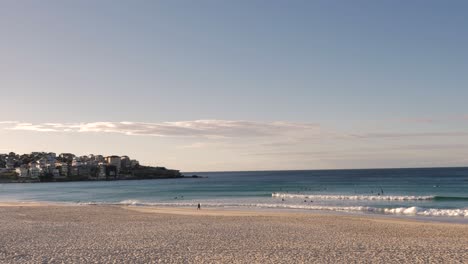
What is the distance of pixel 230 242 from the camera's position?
66.2 ft

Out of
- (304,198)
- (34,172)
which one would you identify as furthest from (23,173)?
(304,198)

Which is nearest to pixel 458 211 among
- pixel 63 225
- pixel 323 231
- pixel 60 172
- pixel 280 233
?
pixel 323 231

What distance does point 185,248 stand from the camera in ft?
60.7

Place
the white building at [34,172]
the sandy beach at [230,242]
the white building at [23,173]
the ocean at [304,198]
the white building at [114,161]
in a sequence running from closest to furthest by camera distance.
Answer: the sandy beach at [230,242] → the ocean at [304,198] → the white building at [34,172] → the white building at [23,173] → the white building at [114,161]

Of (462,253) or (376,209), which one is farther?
(376,209)

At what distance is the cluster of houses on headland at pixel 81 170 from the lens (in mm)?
154000

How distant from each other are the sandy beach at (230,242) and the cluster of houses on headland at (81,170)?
136240 mm

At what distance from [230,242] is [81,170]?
155937 millimetres

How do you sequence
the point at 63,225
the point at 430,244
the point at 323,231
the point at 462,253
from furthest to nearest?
the point at 63,225 < the point at 323,231 < the point at 430,244 < the point at 462,253

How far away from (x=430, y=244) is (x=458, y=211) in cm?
1957

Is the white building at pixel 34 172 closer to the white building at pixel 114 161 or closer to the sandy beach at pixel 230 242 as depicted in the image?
the white building at pixel 114 161

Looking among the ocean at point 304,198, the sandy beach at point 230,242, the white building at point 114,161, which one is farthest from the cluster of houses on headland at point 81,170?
the sandy beach at point 230,242

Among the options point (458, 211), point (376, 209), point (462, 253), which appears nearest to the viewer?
point (462, 253)

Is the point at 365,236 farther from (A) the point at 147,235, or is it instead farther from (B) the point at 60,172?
(B) the point at 60,172
